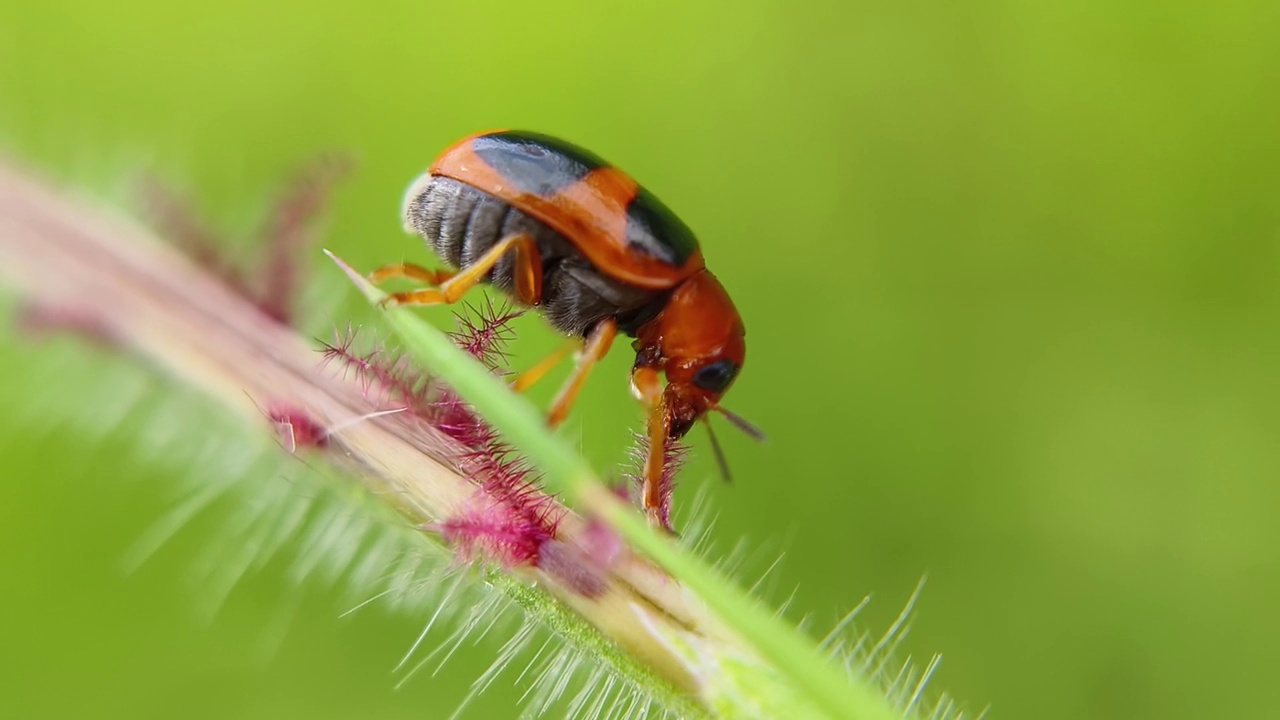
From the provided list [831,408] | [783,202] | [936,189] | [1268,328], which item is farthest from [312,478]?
[1268,328]

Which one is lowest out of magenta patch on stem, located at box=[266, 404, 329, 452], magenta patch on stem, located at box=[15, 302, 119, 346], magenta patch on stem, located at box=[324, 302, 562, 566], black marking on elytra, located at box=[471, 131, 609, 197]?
magenta patch on stem, located at box=[15, 302, 119, 346]

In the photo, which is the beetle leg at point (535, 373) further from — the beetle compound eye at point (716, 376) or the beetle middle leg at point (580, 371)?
the beetle compound eye at point (716, 376)

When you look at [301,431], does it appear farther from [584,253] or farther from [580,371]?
[584,253]

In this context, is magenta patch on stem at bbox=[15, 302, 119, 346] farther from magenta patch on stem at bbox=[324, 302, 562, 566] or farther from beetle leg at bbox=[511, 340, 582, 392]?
beetle leg at bbox=[511, 340, 582, 392]

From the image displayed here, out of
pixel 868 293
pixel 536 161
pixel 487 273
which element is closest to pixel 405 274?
pixel 487 273

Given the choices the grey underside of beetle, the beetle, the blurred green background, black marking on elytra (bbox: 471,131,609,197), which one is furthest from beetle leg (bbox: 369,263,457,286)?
the blurred green background

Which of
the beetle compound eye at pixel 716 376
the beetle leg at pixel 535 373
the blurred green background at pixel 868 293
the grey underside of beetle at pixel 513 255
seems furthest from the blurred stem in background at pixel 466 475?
the blurred green background at pixel 868 293

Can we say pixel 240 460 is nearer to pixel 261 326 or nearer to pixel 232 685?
pixel 261 326
